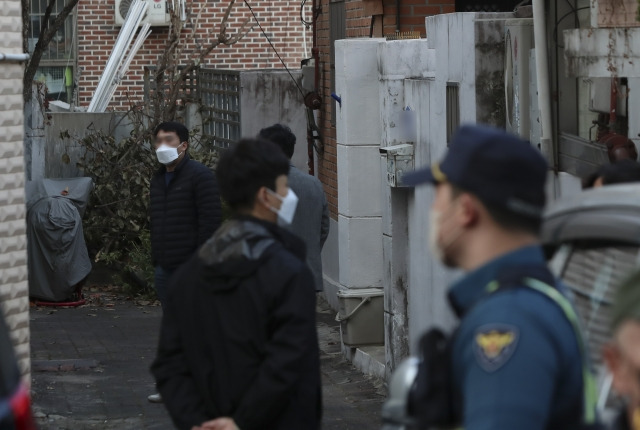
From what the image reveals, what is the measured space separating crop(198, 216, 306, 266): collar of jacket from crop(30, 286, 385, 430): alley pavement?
13.0 feet

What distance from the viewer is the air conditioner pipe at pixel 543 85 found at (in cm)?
688

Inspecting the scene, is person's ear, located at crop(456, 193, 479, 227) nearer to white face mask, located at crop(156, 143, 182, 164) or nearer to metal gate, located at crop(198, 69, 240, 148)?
white face mask, located at crop(156, 143, 182, 164)

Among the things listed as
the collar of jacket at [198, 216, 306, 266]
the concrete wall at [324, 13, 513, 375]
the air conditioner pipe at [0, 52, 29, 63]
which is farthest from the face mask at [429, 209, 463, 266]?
the air conditioner pipe at [0, 52, 29, 63]

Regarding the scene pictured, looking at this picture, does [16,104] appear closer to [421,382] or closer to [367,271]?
[367,271]

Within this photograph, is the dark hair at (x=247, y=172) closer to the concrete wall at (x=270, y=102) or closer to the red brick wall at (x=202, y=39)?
the concrete wall at (x=270, y=102)

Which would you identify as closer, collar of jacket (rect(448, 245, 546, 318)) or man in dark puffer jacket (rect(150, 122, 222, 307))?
collar of jacket (rect(448, 245, 546, 318))

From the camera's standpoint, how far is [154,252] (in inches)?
337

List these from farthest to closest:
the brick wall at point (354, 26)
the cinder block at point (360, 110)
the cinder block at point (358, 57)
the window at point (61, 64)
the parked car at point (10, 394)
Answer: the window at point (61, 64)
the brick wall at point (354, 26)
the cinder block at point (360, 110)
the cinder block at point (358, 57)
the parked car at point (10, 394)

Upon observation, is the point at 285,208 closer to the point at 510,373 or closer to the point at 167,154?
the point at 510,373

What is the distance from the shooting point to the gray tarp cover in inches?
514

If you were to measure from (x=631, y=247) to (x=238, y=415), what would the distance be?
4.59 ft

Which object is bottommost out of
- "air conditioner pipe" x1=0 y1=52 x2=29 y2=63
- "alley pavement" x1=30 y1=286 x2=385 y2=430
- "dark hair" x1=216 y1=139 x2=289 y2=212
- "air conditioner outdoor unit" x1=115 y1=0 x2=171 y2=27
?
"alley pavement" x1=30 y1=286 x2=385 y2=430

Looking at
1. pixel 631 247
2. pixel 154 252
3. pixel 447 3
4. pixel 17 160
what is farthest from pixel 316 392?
pixel 447 3

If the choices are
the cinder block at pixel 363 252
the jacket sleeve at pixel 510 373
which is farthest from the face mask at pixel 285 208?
the cinder block at pixel 363 252
